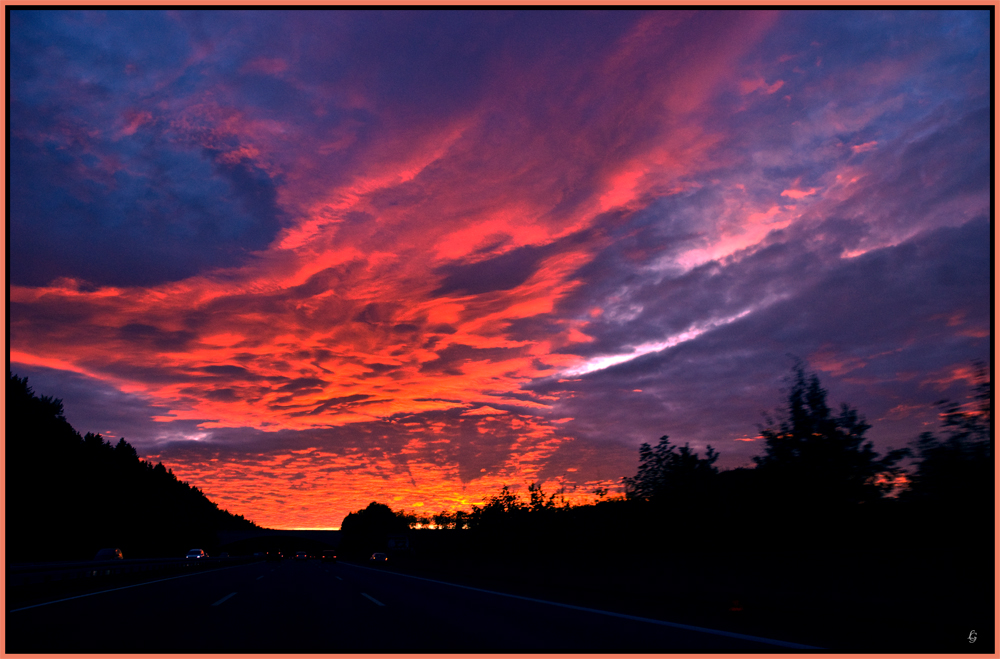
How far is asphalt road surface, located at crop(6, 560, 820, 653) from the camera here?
27.9 ft

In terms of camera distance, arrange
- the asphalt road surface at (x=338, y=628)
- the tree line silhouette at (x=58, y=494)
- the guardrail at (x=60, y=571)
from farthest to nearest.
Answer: the tree line silhouette at (x=58, y=494) → the guardrail at (x=60, y=571) → the asphalt road surface at (x=338, y=628)

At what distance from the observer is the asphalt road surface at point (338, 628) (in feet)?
27.9

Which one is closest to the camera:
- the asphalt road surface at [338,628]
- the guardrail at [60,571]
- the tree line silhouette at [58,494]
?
the asphalt road surface at [338,628]

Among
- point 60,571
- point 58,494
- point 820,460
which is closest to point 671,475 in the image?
point 820,460

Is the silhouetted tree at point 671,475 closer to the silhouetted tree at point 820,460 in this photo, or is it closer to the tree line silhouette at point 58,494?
the silhouetted tree at point 820,460

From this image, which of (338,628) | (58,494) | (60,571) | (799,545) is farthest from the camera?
(58,494)

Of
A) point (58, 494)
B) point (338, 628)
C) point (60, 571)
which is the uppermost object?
point (338, 628)

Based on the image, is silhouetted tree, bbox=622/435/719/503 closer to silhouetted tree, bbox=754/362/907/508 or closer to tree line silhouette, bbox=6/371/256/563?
silhouetted tree, bbox=754/362/907/508

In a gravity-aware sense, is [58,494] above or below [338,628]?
below

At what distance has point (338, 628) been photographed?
10453 millimetres

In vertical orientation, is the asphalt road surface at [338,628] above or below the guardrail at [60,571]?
above

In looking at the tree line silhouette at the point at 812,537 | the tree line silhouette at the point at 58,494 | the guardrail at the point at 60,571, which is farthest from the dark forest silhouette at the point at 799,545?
the tree line silhouette at the point at 58,494

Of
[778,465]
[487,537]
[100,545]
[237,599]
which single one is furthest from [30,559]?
[778,465]

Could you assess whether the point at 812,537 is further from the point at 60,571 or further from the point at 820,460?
the point at 60,571
